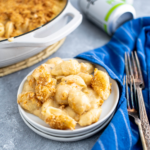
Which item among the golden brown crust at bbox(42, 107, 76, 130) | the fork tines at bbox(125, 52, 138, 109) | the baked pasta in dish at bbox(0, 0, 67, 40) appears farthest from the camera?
the baked pasta in dish at bbox(0, 0, 67, 40)

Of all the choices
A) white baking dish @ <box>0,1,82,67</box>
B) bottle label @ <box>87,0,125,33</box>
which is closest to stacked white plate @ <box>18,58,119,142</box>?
white baking dish @ <box>0,1,82,67</box>

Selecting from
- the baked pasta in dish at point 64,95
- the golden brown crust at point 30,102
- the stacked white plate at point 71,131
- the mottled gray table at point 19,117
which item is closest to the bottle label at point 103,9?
the mottled gray table at point 19,117

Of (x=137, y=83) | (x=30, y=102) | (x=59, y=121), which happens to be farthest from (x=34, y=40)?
(x=137, y=83)

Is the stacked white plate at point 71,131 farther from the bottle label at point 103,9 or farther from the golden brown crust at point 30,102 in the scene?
the bottle label at point 103,9

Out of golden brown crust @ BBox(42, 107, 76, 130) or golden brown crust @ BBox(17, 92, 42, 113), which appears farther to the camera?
golden brown crust @ BBox(17, 92, 42, 113)

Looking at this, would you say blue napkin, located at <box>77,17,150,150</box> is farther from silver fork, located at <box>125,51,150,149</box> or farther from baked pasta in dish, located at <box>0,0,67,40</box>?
baked pasta in dish, located at <box>0,0,67,40</box>

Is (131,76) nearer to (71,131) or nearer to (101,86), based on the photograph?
(101,86)
